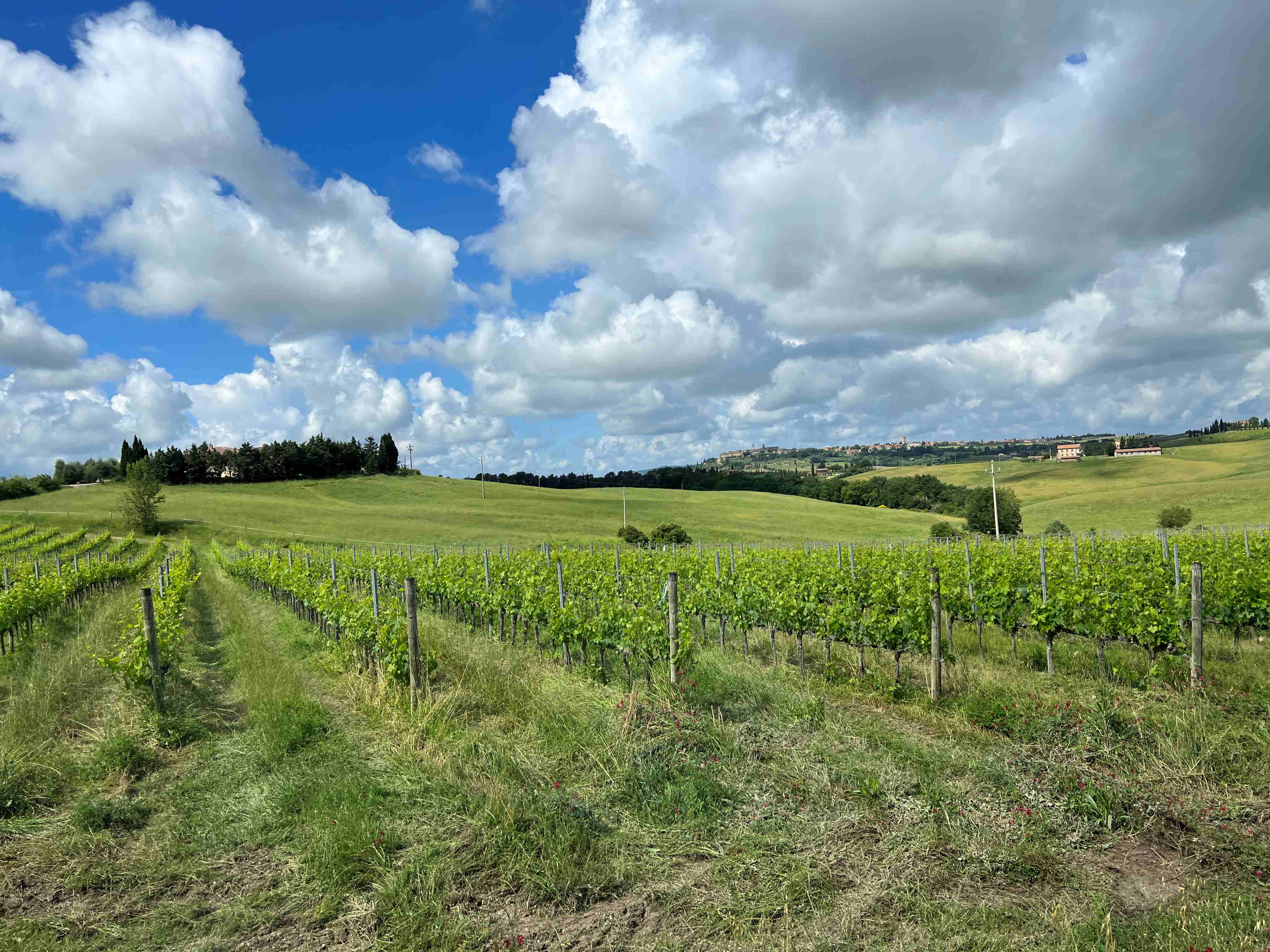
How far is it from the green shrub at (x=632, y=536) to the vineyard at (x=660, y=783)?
129ft

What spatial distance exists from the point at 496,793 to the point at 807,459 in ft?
644

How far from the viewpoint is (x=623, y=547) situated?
152ft

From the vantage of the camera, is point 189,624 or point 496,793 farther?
point 189,624

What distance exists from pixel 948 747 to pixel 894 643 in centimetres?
279

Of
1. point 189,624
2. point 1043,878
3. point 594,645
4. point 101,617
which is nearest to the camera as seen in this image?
point 1043,878

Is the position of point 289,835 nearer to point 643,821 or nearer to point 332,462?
point 643,821

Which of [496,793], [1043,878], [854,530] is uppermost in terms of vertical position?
[496,793]

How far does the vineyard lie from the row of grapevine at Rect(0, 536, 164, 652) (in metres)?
1.99

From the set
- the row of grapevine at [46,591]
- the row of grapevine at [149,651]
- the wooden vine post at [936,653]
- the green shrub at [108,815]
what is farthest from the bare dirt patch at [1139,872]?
the row of grapevine at [46,591]

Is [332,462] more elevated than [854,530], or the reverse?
[332,462]

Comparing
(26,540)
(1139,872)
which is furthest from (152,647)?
(26,540)

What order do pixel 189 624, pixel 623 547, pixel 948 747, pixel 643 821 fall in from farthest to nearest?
pixel 623 547, pixel 189 624, pixel 948 747, pixel 643 821

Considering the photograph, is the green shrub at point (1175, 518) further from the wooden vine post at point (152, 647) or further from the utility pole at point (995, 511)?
the wooden vine post at point (152, 647)

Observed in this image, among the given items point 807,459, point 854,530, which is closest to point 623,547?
point 854,530
